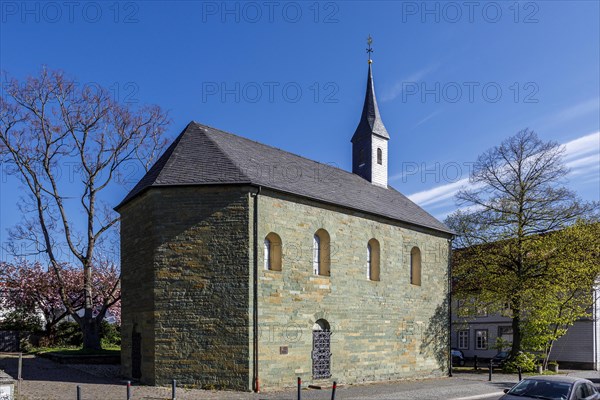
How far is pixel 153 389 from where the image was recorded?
16422 mm

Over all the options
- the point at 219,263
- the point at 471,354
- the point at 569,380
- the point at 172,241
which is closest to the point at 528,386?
the point at 569,380

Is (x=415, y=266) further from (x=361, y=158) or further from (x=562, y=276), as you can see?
(x=562, y=276)

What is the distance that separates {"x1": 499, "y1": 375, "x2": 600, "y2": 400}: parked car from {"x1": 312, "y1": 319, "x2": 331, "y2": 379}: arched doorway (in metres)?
8.46

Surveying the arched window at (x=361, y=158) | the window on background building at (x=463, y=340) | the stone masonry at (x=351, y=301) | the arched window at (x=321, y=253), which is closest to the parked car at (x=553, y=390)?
the stone masonry at (x=351, y=301)

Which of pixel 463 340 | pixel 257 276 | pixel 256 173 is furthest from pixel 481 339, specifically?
pixel 257 276

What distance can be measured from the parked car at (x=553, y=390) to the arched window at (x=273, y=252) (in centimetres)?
899

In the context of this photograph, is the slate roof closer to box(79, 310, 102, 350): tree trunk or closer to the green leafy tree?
the green leafy tree

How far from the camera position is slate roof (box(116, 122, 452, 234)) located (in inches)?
733

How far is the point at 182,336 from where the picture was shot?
17.2 meters

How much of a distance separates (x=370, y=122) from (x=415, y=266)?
27.4 ft

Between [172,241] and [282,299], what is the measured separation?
167 inches

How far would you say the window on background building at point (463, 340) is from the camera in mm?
42344

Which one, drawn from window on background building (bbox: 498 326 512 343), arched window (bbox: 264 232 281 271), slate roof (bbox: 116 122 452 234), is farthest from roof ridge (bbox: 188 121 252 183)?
window on background building (bbox: 498 326 512 343)

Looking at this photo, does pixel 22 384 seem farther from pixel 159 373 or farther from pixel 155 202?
pixel 155 202
